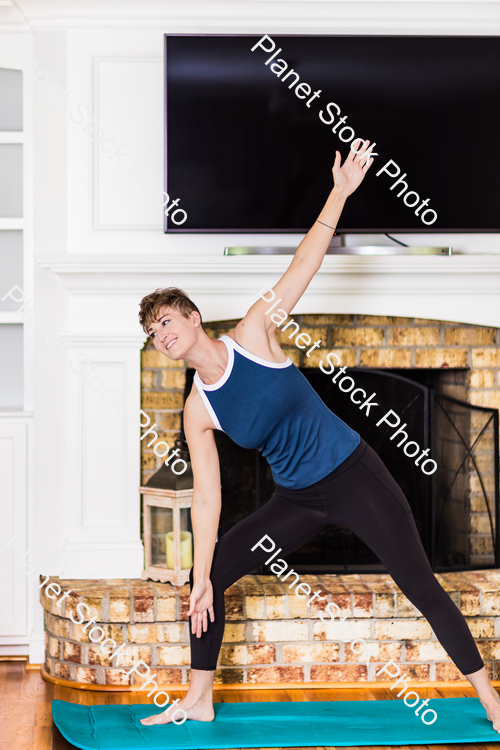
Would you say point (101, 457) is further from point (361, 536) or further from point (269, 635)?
point (361, 536)

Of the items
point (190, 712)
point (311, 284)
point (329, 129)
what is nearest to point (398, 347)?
point (311, 284)

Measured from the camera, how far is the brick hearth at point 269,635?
2.19m

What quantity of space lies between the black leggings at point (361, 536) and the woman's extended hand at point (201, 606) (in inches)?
0.9

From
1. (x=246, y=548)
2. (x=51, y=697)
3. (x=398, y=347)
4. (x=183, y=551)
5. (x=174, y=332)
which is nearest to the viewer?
(x=174, y=332)

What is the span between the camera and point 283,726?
6.33 feet

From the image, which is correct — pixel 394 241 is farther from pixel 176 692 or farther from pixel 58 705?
pixel 58 705

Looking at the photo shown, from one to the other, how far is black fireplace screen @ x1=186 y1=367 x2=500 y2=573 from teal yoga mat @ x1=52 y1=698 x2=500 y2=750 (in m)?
0.55

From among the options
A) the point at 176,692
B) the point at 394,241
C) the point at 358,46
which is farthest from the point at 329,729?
the point at 358,46

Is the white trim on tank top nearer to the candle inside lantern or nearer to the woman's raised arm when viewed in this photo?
the woman's raised arm

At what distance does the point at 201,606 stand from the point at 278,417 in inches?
20.7

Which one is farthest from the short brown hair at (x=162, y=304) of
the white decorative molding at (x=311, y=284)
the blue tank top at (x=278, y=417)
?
the white decorative molding at (x=311, y=284)

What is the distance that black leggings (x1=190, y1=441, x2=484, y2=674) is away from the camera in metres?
1.80

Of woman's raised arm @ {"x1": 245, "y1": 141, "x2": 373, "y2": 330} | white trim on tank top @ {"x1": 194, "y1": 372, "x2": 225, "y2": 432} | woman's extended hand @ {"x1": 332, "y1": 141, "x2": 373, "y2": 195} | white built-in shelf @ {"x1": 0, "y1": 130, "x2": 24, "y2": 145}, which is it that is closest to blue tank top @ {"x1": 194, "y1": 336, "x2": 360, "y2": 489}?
white trim on tank top @ {"x1": 194, "y1": 372, "x2": 225, "y2": 432}

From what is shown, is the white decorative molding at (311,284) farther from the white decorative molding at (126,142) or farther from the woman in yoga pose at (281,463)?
the woman in yoga pose at (281,463)
